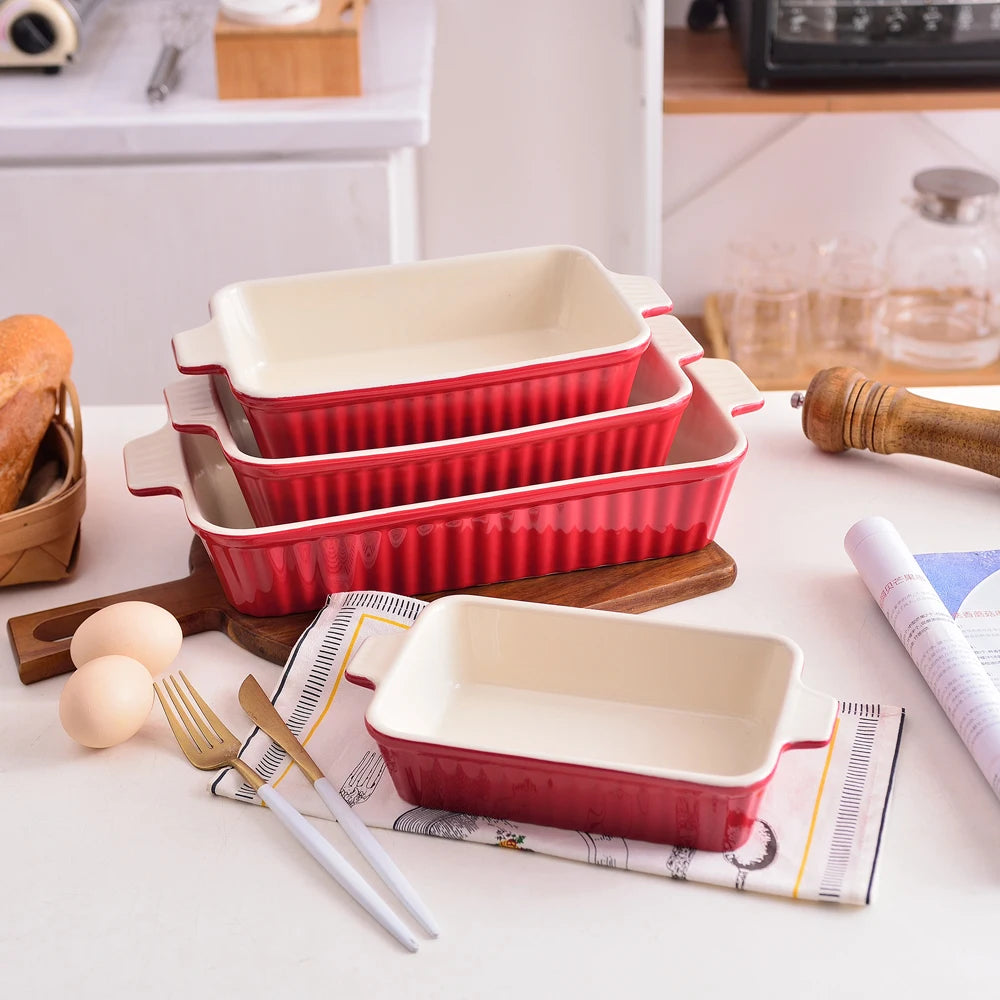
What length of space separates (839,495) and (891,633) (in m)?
0.18

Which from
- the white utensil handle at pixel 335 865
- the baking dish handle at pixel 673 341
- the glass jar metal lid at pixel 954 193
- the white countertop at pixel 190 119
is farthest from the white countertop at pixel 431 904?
the glass jar metal lid at pixel 954 193

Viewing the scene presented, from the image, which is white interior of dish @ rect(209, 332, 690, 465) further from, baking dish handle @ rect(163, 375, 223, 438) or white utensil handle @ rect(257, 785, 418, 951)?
white utensil handle @ rect(257, 785, 418, 951)

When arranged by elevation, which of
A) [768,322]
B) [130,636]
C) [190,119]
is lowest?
[768,322]

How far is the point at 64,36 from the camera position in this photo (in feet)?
5.48

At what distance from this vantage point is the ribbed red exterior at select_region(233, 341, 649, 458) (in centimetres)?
77

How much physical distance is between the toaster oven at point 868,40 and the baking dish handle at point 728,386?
90cm

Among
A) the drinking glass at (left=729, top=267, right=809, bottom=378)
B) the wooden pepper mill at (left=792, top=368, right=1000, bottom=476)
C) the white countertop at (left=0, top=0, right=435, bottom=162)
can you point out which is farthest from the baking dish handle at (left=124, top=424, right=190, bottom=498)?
the drinking glass at (left=729, top=267, right=809, bottom=378)

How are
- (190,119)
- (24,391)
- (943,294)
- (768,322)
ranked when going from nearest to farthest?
(24,391), (190,119), (768,322), (943,294)

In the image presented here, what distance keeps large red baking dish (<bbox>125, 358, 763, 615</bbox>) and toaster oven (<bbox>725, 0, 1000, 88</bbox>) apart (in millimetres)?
959

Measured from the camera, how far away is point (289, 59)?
158 centimetres

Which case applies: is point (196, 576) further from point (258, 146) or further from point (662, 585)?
point (258, 146)

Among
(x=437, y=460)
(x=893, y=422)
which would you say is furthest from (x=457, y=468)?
(x=893, y=422)

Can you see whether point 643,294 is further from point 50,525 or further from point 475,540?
point 50,525

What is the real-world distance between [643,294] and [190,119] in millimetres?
903
